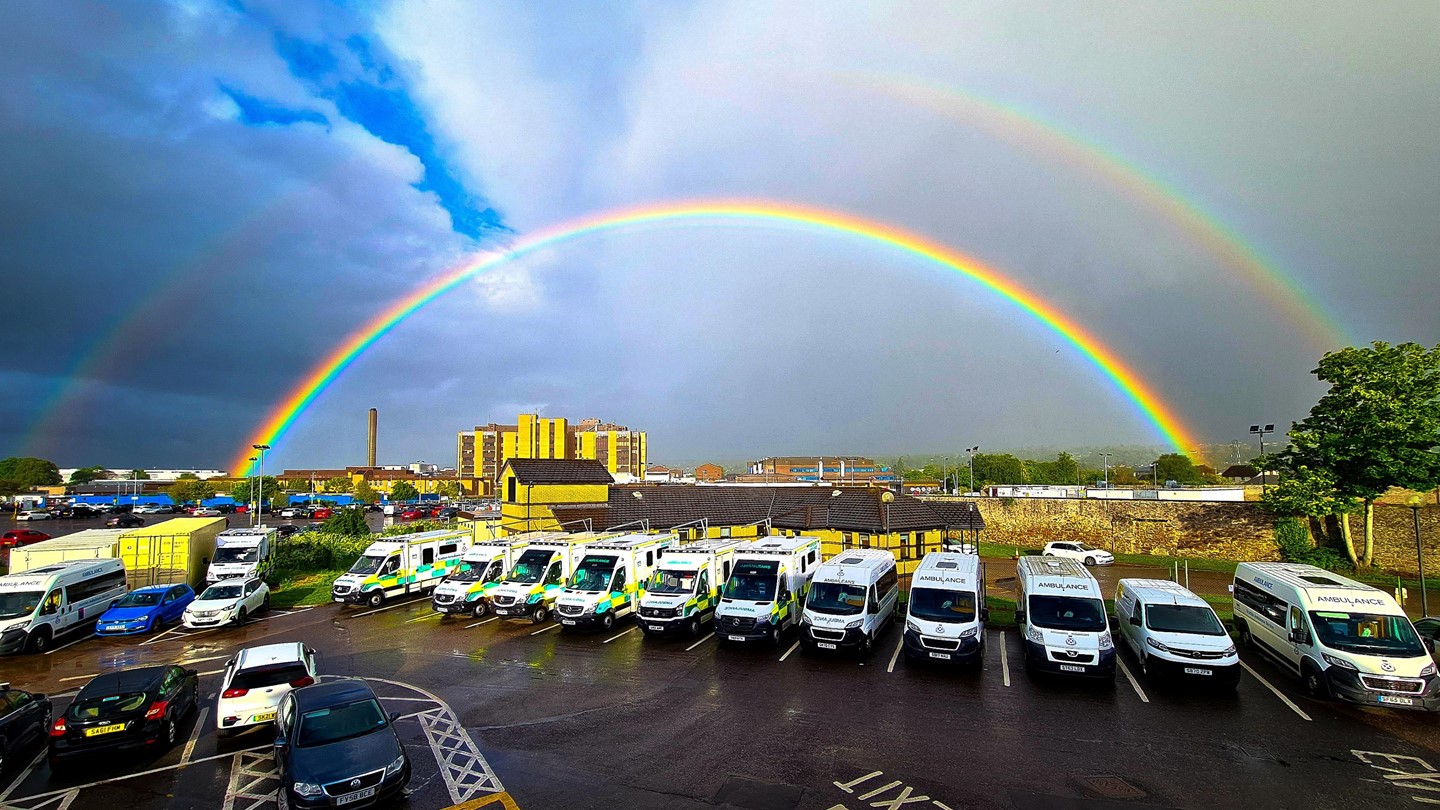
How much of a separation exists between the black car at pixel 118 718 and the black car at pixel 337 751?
2769mm

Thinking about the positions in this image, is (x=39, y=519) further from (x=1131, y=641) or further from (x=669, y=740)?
(x=1131, y=641)

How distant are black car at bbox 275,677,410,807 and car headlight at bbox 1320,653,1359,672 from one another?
1831cm

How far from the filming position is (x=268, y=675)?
13188 mm

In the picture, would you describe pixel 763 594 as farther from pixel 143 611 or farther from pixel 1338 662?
pixel 143 611

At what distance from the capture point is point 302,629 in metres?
24.0

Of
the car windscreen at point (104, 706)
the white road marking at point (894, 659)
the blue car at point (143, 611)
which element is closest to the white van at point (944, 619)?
the white road marking at point (894, 659)

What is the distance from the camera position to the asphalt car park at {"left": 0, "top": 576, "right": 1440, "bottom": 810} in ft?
34.4

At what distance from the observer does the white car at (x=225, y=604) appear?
23.7 metres

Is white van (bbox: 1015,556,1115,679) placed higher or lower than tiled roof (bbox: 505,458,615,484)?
lower

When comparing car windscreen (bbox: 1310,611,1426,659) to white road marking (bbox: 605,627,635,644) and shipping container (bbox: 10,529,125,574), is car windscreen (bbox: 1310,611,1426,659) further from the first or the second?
shipping container (bbox: 10,529,125,574)

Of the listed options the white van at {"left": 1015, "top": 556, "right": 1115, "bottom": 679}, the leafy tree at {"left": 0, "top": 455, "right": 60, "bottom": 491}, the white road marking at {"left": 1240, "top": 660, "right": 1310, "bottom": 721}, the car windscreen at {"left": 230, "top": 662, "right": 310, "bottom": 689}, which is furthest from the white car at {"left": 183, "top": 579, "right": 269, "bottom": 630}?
the leafy tree at {"left": 0, "top": 455, "right": 60, "bottom": 491}

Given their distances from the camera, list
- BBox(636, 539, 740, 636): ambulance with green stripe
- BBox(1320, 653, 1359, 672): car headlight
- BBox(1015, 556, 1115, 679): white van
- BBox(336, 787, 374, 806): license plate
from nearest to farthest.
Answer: BBox(336, 787, 374, 806): license plate → BBox(1320, 653, 1359, 672): car headlight → BBox(1015, 556, 1115, 679): white van → BBox(636, 539, 740, 636): ambulance with green stripe

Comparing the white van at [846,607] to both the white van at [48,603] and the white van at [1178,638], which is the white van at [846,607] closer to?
the white van at [1178,638]

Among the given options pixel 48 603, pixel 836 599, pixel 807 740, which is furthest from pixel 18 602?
pixel 836 599
